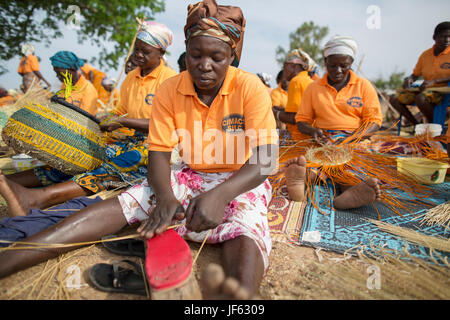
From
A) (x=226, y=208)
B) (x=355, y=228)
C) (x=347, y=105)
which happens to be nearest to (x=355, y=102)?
(x=347, y=105)

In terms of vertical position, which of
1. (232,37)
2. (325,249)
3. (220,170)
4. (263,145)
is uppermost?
(232,37)

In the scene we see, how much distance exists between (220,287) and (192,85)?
45.2 inches

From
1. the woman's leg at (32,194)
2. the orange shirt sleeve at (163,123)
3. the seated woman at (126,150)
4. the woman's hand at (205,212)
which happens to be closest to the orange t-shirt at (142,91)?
the seated woman at (126,150)

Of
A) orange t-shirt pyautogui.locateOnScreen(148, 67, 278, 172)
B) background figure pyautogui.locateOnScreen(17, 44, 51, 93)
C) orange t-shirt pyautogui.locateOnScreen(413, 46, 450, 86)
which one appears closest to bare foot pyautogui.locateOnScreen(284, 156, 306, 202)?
orange t-shirt pyautogui.locateOnScreen(148, 67, 278, 172)

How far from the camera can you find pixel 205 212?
1.26 metres

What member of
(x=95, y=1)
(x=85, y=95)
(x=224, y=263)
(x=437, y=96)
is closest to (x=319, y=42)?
(x=95, y=1)

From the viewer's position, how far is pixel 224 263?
1.28 meters

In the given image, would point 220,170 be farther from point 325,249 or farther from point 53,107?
point 53,107

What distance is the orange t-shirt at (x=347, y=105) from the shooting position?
279 cm

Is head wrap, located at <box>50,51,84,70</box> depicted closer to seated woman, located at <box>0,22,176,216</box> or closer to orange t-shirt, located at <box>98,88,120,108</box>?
orange t-shirt, located at <box>98,88,120,108</box>

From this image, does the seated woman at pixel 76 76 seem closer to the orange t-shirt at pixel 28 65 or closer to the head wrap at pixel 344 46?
the head wrap at pixel 344 46

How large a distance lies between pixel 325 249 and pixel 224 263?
0.69 m
